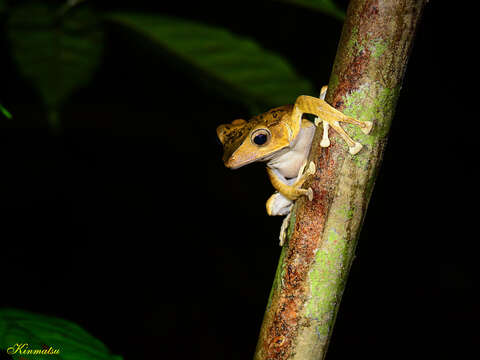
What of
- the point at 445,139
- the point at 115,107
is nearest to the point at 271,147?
the point at 445,139

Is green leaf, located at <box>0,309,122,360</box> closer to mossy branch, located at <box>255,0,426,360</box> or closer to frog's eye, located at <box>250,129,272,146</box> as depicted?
mossy branch, located at <box>255,0,426,360</box>

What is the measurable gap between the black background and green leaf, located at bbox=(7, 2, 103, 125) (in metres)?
2.37

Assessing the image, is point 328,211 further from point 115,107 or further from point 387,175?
point 115,107

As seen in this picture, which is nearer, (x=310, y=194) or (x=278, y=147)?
(x=310, y=194)

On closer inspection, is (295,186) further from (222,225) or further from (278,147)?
(222,225)

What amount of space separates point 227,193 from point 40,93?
6.61 metres

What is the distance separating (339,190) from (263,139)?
1.74 ft

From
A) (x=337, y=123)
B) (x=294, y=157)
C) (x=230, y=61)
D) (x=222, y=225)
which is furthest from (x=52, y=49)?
(x=222, y=225)

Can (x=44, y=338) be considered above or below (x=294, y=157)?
below

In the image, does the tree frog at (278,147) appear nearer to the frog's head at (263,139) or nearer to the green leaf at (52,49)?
the frog's head at (263,139)

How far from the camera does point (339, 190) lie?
0.90 meters

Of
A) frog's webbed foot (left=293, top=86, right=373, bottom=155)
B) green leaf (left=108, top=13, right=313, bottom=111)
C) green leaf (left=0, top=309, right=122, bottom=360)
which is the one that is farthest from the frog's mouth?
green leaf (left=0, top=309, right=122, bottom=360)

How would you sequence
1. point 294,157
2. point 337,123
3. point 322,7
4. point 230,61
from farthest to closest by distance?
1. point 230,61
2. point 294,157
3. point 322,7
4. point 337,123

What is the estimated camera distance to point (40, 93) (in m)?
1.68
